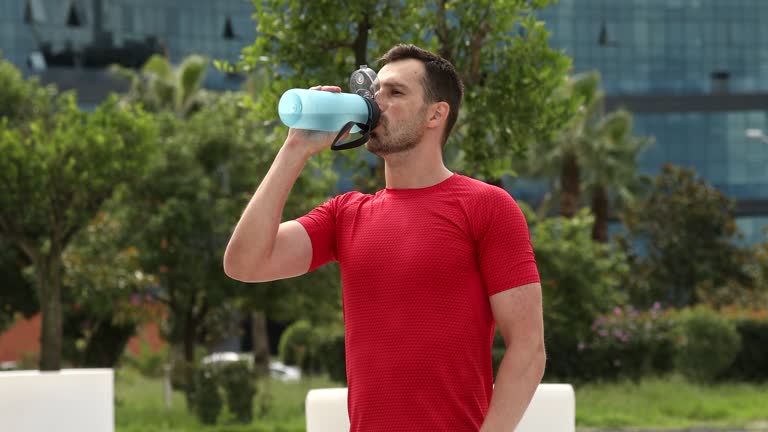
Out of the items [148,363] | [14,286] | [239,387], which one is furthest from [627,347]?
[148,363]

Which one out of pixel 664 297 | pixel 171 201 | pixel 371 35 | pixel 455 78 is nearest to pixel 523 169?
pixel 664 297

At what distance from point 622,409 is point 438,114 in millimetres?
19981

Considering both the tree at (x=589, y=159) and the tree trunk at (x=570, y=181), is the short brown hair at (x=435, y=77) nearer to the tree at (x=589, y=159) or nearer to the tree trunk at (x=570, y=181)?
the tree at (x=589, y=159)

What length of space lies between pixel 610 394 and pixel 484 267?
74.7 ft

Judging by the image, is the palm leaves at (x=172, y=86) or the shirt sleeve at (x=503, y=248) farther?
the palm leaves at (x=172, y=86)

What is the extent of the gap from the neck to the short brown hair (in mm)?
123

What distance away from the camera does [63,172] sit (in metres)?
15.8

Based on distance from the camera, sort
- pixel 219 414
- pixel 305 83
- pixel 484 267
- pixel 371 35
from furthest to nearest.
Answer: pixel 219 414 → pixel 371 35 → pixel 305 83 → pixel 484 267

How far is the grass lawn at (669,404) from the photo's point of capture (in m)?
20.6

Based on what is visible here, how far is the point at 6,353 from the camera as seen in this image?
52.0 meters

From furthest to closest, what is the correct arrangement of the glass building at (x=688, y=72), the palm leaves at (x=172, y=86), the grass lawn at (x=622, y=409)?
the glass building at (x=688, y=72) < the palm leaves at (x=172, y=86) < the grass lawn at (x=622, y=409)

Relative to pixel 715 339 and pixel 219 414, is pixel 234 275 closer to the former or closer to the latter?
pixel 219 414

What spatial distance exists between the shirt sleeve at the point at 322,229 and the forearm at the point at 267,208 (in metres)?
0.17

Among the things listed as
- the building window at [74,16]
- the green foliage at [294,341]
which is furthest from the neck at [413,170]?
the building window at [74,16]
